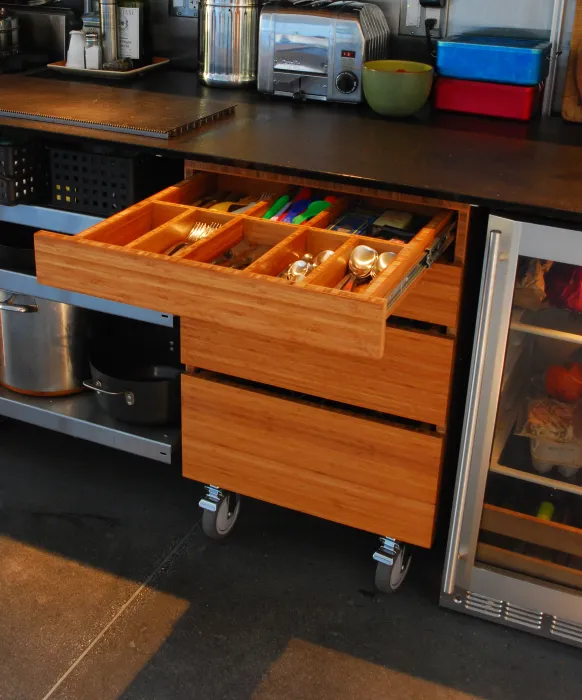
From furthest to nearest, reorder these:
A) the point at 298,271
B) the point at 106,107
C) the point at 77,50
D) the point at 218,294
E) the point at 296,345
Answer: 1. the point at 77,50
2. the point at 106,107
3. the point at 296,345
4. the point at 298,271
5. the point at 218,294

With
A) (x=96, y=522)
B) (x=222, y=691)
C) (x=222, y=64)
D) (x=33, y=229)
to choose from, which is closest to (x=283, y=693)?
(x=222, y=691)

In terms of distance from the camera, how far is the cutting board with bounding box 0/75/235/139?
201 centimetres

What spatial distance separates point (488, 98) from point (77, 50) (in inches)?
43.8

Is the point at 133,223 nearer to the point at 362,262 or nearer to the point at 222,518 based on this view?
the point at 362,262

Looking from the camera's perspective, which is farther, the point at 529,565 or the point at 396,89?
the point at 396,89

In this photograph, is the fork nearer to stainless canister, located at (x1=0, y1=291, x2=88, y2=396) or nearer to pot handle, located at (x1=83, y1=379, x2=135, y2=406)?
pot handle, located at (x1=83, y1=379, x2=135, y2=406)

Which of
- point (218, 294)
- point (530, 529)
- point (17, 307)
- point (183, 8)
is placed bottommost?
point (530, 529)

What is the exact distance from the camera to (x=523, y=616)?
2.04m

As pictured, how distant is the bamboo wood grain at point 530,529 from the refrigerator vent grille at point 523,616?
16 cm

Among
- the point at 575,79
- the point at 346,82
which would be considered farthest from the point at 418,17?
the point at 575,79

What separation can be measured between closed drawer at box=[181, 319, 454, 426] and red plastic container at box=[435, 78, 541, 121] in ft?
2.46

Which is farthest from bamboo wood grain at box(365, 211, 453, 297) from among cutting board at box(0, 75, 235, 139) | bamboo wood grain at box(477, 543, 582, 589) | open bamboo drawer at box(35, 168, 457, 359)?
bamboo wood grain at box(477, 543, 582, 589)

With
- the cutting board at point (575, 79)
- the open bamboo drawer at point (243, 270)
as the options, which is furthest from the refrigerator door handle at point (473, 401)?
the cutting board at point (575, 79)

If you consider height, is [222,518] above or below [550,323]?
below
